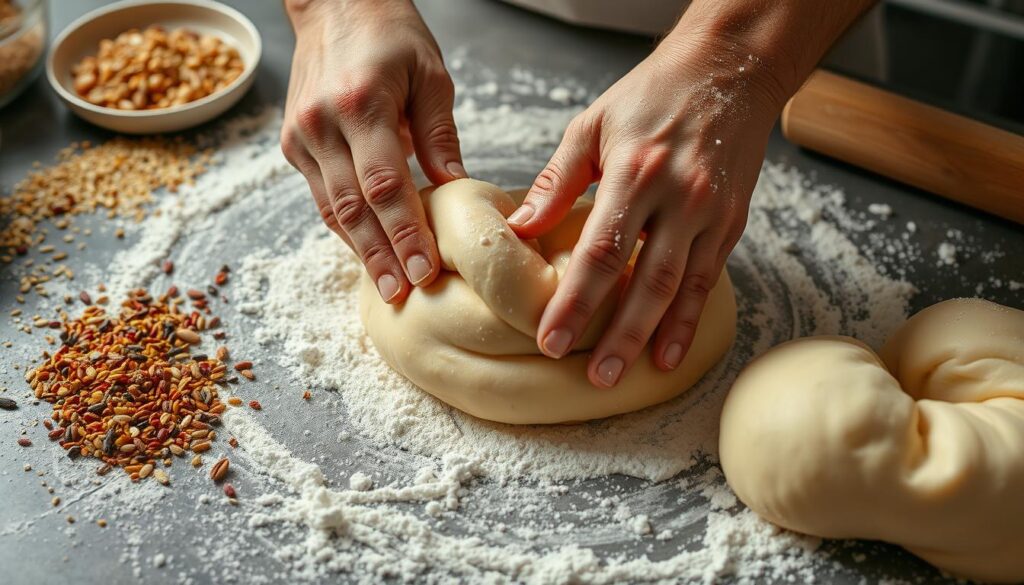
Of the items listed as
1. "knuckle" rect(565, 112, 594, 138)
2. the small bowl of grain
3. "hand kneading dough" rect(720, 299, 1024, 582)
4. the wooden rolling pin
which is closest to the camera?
"hand kneading dough" rect(720, 299, 1024, 582)

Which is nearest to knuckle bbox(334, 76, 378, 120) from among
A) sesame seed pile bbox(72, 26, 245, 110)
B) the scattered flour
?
sesame seed pile bbox(72, 26, 245, 110)

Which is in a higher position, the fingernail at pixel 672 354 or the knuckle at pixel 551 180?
the knuckle at pixel 551 180

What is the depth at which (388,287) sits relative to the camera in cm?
158

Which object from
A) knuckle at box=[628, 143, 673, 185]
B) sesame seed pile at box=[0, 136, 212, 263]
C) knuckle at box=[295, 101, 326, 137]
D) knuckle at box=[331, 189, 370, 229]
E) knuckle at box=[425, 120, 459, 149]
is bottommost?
sesame seed pile at box=[0, 136, 212, 263]

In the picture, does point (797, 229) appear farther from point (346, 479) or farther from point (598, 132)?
point (346, 479)

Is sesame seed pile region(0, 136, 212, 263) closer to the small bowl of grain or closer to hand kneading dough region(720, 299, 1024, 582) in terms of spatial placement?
the small bowl of grain

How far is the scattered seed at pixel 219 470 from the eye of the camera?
153cm

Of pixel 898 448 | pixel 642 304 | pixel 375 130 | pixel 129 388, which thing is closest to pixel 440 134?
pixel 375 130

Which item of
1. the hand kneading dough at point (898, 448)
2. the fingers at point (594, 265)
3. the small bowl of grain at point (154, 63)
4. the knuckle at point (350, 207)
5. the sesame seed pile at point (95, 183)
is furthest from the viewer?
the small bowl of grain at point (154, 63)

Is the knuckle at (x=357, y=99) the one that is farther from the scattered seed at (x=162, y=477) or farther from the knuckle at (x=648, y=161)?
the scattered seed at (x=162, y=477)

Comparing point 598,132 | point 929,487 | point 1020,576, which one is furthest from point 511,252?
point 1020,576

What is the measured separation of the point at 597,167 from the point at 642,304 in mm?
250

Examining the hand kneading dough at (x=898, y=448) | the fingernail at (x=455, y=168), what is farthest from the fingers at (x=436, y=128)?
the hand kneading dough at (x=898, y=448)

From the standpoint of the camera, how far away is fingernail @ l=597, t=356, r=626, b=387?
146 cm
